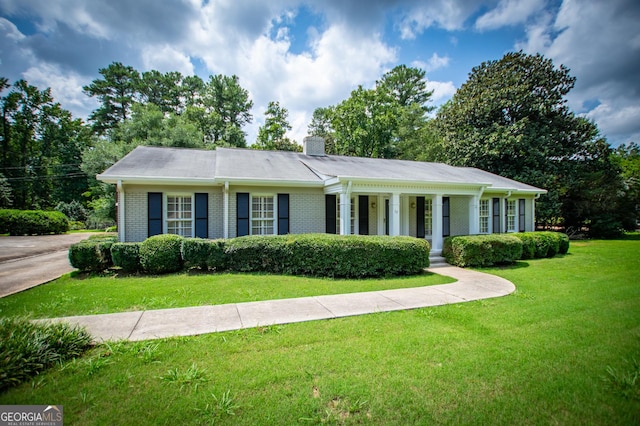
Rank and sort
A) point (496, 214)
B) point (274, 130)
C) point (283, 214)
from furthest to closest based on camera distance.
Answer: point (274, 130) → point (496, 214) → point (283, 214)

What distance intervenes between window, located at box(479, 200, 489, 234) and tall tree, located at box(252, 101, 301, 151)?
21597mm

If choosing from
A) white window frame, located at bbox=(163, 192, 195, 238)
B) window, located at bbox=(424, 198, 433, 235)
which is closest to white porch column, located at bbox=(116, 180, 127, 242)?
white window frame, located at bbox=(163, 192, 195, 238)

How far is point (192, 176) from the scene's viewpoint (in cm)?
1054

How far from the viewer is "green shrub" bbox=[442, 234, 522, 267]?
1057 cm

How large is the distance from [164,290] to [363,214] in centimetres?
905

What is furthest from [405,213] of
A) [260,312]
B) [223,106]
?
[223,106]

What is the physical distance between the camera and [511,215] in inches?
651

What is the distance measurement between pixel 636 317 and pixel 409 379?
5.01 meters

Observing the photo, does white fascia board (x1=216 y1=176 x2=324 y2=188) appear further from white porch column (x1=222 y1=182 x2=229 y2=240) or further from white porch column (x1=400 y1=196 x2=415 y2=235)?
white porch column (x1=400 y1=196 x2=415 y2=235)

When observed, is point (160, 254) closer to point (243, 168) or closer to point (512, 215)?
point (243, 168)

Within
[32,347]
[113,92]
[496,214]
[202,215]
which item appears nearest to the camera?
[32,347]

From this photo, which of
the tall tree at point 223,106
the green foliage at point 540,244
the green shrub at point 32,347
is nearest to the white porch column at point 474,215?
the green foliage at point 540,244

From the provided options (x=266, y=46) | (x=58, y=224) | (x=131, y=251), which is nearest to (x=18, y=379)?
(x=131, y=251)

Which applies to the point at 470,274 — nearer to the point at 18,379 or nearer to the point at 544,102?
the point at 18,379
